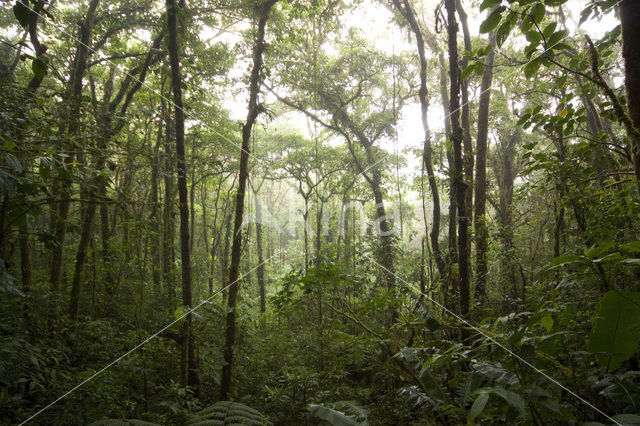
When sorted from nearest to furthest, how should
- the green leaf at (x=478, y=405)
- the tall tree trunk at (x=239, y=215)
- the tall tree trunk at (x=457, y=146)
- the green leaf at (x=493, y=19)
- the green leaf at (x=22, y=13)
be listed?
the green leaf at (x=478, y=405) < the green leaf at (x=22, y=13) < the green leaf at (x=493, y=19) < the tall tree trunk at (x=457, y=146) < the tall tree trunk at (x=239, y=215)

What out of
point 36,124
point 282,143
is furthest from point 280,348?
point 282,143

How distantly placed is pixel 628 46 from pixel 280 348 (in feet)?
17.2

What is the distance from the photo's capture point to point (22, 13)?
2.94 ft

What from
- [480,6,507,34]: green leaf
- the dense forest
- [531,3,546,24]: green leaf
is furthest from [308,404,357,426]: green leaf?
[531,3,546,24]: green leaf

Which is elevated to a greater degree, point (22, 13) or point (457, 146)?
point (457, 146)

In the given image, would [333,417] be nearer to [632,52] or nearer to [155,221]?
[632,52]

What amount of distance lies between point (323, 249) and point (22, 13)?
8.45 m

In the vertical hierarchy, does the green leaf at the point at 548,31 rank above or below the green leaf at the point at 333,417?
above

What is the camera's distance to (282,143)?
1134cm

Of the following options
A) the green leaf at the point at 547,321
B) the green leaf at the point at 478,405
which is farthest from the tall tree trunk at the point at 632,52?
the green leaf at the point at 478,405

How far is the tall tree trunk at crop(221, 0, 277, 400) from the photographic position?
3.55m

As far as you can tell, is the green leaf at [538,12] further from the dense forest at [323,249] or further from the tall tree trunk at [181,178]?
the tall tree trunk at [181,178]

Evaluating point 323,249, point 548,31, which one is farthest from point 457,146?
point 323,249

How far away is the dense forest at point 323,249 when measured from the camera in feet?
3.88
